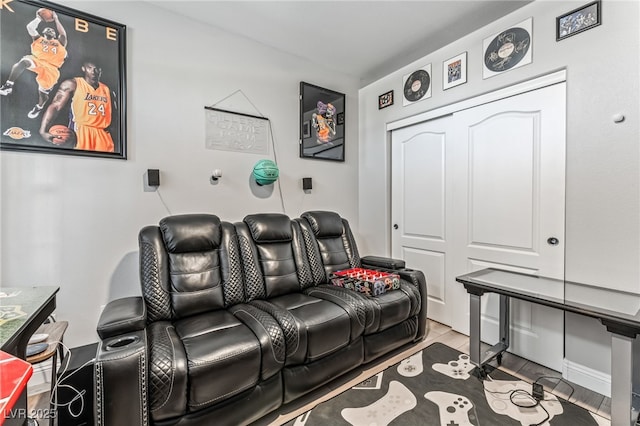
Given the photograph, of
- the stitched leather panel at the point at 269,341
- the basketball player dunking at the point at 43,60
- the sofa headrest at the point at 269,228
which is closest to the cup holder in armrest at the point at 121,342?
the stitched leather panel at the point at 269,341

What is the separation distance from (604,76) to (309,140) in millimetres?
2418

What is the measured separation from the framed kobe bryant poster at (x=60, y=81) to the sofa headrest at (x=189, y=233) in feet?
2.34

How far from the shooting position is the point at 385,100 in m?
3.41

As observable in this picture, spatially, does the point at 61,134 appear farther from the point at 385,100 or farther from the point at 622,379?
the point at 622,379

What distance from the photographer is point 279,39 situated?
285cm

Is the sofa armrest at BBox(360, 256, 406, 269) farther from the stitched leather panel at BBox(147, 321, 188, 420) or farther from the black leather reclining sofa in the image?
the stitched leather panel at BBox(147, 321, 188, 420)

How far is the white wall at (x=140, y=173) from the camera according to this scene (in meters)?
1.93

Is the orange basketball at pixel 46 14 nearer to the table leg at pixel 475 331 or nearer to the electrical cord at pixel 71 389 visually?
the electrical cord at pixel 71 389

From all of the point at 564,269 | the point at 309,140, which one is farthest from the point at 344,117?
the point at 564,269

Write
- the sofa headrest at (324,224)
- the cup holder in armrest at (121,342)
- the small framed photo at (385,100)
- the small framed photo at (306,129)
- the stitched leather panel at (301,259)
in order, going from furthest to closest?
1. the small framed photo at (385,100)
2. the small framed photo at (306,129)
3. the sofa headrest at (324,224)
4. the stitched leather panel at (301,259)
5. the cup holder in armrest at (121,342)

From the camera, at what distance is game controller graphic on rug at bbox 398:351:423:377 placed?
207 cm

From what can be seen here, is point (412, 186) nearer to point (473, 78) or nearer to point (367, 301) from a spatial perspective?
point (473, 78)

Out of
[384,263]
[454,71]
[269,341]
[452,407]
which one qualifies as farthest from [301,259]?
[454,71]

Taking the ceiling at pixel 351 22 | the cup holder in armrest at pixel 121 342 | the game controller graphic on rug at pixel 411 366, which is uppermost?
Answer: the ceiling at pixel 351 22
